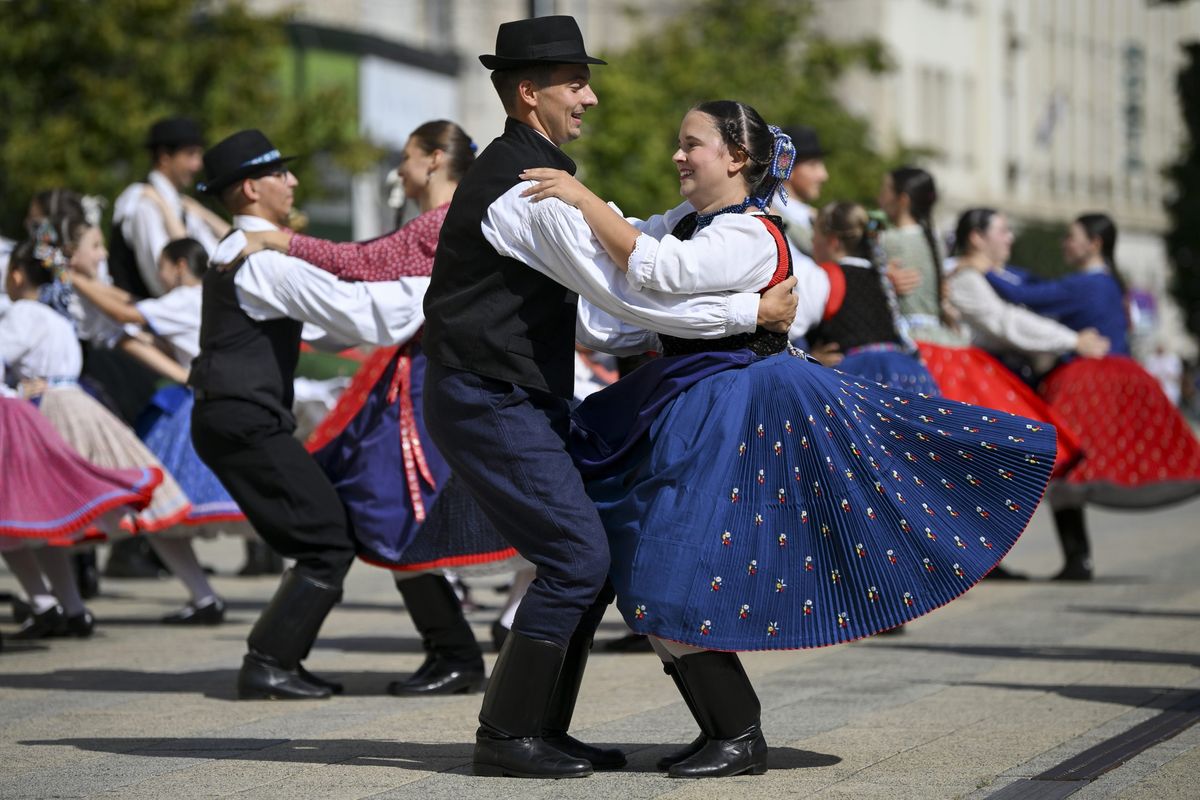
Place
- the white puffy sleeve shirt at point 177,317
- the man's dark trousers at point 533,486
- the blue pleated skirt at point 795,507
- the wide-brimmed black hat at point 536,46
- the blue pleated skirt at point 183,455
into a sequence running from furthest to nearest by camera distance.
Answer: the white puffy sleeve shirt at point 177,317
the blue pleated skirt at point 183,455
the wide-brimmed black hat at point 536,46
the man's dark trousers at point 533,486
the blue pleated skirt at point 795,507

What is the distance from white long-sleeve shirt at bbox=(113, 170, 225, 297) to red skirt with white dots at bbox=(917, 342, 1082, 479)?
3.90 meters

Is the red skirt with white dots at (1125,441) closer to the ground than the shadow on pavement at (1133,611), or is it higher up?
higher up

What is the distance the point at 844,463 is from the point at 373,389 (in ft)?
8.40

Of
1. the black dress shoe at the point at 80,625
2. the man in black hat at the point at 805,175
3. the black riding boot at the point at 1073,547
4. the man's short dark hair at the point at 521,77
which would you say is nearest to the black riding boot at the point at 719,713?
the man's short dark hair at the point at 521,77

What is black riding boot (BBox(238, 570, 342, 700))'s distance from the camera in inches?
300

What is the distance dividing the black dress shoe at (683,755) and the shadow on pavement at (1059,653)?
3004 millimetres

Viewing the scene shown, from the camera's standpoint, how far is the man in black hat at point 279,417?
758 cm

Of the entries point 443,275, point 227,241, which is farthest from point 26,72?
point 443,275

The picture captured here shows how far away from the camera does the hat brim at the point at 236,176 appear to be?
8.01m

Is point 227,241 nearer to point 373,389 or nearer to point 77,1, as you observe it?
point 373,389

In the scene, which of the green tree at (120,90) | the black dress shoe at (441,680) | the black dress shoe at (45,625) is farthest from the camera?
the green tree at (120,90)

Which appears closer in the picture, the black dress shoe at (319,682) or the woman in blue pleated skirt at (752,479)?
the woman in blue pleated skirt at (752,479)

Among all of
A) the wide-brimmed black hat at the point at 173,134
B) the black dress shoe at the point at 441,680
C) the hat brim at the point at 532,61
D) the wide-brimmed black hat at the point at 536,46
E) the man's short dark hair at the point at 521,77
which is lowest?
the black dress shoe at the point at 441,680

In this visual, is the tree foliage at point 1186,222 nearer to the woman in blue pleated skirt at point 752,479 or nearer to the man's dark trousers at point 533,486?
the woman in blue pleated skirt at point 752,479
